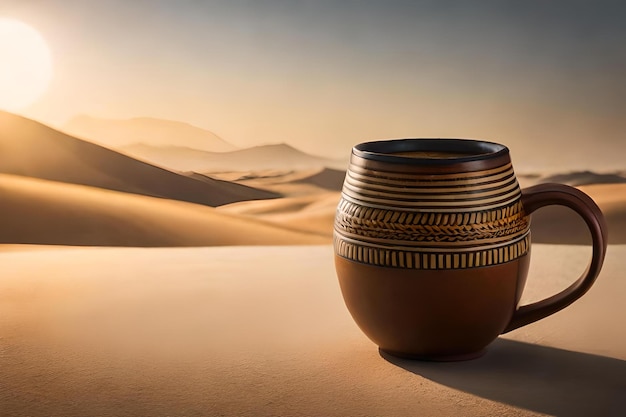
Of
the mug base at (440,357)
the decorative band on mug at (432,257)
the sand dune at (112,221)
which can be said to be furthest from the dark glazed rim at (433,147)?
the sand dune at (112,221)

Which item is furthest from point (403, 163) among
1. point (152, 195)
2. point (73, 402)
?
point (152, 195)

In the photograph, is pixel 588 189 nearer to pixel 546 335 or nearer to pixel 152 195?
pixel 152 195

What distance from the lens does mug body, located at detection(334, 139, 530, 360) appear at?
1290mm

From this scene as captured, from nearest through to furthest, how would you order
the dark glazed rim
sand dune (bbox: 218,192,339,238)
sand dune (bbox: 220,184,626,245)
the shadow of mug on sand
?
1. the shadow of mug on sand
2. the dark glazed rim
3. sand dune (bbox: 220,184,626,245)
4. sand dune (bbox: 218,192,339,238)

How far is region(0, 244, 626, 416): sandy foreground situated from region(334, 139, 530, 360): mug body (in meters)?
0.07

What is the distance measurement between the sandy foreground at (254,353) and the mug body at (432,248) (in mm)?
73

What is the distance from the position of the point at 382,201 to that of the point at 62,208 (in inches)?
72.3

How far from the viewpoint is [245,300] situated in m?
1.77

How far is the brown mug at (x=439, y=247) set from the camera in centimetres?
A: 129

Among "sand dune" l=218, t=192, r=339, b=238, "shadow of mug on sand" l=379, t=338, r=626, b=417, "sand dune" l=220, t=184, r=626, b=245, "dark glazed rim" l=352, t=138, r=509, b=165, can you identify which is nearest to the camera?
"shadow of mug on sand" l=379, t=338, r=626, b=417

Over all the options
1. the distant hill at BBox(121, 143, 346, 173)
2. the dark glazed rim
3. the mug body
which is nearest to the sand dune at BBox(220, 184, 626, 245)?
the distant hill at BBox(121, 143, 346, 173)

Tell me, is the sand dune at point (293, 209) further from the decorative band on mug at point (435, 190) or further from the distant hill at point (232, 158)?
the decorative band on mug at point (435, 190)

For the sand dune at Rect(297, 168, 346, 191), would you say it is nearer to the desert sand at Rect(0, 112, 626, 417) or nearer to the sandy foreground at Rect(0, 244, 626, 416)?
the desert sand at Rect(0, 112, 626, 417)

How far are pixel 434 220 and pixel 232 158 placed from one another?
1934 millimetres
